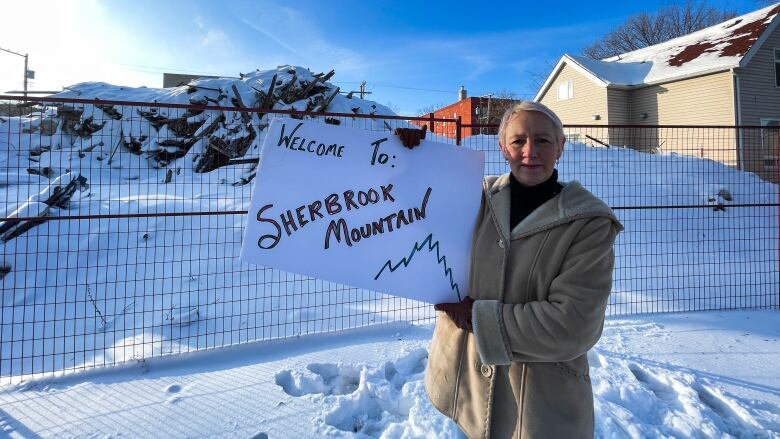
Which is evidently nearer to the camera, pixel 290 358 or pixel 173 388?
pixel 173 388

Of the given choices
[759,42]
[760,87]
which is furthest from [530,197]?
[759,42]

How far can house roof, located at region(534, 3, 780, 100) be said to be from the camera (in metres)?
15.2

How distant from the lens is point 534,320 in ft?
4.24

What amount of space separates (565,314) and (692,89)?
19.6 m

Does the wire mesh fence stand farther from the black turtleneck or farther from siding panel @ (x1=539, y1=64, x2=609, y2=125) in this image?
siding panel @ (x1=539, y1=64, x2=609, y2=125)

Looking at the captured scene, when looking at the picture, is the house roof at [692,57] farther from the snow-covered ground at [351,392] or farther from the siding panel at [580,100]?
the snow-covered ground at [351,392]

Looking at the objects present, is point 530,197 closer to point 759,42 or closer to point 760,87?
point 760,87

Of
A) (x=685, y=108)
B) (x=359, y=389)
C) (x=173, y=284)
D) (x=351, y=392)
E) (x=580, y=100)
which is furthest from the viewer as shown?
(x=580, y=100)

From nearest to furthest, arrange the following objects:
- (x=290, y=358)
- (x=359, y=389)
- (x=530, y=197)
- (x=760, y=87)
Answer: (x=530, y=197)
(x=359, y=389)
(x=290, y=358)
(x=760, y=87)

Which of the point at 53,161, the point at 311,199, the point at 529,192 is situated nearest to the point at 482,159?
the point at 529,192

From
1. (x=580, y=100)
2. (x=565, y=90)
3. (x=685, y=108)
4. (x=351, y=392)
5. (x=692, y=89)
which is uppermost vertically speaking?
(x=565, y=90)

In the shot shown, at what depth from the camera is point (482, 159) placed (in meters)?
1.84

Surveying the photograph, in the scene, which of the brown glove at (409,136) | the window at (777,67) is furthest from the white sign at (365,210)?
the window at (777,67)

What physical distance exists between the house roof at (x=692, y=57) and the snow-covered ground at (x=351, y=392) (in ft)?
52.9
